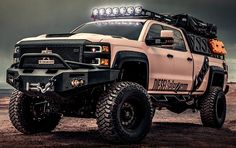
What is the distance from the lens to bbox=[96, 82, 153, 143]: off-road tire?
7047 mm

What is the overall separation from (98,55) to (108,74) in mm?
307

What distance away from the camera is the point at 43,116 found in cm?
863

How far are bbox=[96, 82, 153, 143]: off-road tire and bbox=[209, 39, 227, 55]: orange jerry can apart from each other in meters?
4.46

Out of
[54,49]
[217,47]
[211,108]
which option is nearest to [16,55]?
[54,49]

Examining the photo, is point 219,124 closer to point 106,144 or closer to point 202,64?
point 202,64

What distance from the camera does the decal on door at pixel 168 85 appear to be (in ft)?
28.0

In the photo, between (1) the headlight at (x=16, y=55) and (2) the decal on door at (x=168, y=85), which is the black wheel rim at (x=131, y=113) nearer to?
(2) the decal on door at (x=168, y=85)

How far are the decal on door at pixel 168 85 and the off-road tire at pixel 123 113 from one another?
89 centimetres

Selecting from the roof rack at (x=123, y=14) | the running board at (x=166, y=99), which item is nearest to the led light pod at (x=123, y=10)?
the roof rack at (x=123, y=14)

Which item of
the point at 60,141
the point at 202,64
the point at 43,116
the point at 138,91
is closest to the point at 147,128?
the point at 138,91

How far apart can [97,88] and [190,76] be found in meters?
2.96

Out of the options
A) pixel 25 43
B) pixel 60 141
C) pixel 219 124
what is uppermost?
pixel 25 43

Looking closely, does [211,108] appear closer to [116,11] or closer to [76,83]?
[116,11]

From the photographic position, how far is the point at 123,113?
7.43 m
